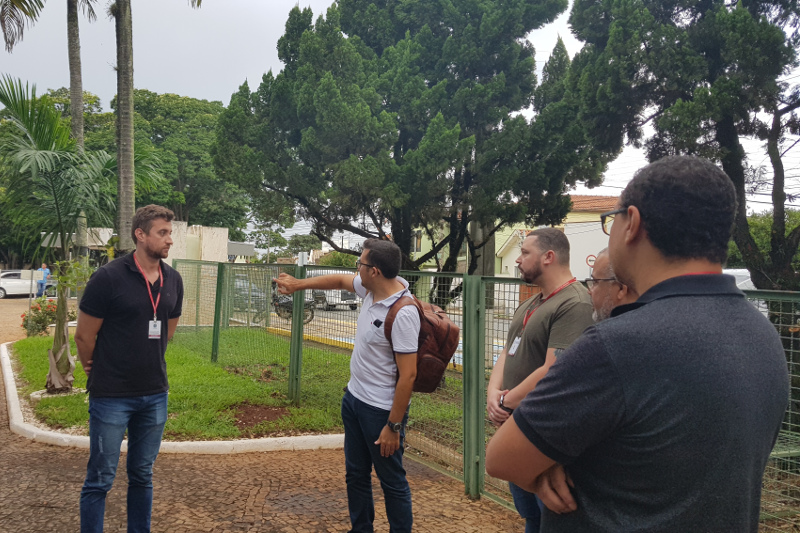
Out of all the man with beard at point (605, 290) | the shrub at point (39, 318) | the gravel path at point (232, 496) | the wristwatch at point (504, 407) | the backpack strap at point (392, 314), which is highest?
the man with beard at point (605, 290)

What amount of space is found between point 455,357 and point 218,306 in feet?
20.7

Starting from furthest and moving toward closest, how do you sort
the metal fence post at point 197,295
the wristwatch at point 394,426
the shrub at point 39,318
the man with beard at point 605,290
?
the shrub at point 39,318 → the metal fence post at point 197,295 → the wristwatch at point 394,426 → the man with beard at point 605,290

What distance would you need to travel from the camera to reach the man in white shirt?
3.24 metres

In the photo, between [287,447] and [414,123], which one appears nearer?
[287,447]

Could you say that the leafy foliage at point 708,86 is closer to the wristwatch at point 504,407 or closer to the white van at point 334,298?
the white van at point 334,298

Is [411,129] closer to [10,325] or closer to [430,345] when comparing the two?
[430,345]

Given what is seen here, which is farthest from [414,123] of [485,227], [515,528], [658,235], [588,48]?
[658,235]

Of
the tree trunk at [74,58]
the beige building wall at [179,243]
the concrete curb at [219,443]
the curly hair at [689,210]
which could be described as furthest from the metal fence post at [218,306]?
the beige building wall at [179,243]

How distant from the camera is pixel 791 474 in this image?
331 cm

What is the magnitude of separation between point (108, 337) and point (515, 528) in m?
3.08

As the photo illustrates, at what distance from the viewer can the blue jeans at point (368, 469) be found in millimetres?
3293

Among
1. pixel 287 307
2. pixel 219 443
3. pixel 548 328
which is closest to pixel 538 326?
pixel 548 328

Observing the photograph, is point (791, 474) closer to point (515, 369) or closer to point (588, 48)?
point (515, 369)

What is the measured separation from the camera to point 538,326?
290 cm
